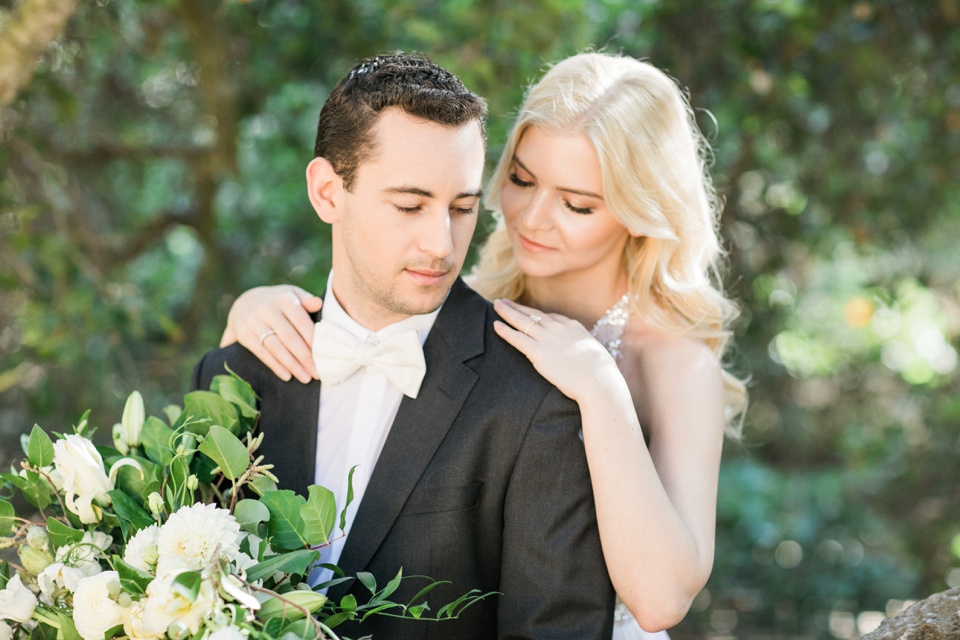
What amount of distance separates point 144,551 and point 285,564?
223 millimetres

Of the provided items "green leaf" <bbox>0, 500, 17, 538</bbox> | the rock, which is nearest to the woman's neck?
the rock

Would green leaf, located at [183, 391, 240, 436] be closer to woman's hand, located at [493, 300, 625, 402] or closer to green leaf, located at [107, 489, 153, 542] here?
green leaf, located at [107, 489, 153, 542]

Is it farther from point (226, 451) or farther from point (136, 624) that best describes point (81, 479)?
point (136, 624)

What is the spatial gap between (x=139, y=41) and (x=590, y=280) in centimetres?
322

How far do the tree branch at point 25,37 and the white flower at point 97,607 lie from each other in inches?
73.1

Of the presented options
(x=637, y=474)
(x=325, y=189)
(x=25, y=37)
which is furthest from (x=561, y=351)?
(x=25, y=37)

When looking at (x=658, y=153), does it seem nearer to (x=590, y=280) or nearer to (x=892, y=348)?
(x=590, y=280)

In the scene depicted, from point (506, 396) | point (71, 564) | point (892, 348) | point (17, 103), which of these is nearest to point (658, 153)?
point (506, 396)

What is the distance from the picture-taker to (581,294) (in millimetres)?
2617

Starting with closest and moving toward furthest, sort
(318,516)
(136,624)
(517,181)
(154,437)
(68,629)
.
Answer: (136,624)
(68,629)
(318,516)
(154,437)
(517,181)

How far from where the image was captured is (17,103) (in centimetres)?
313

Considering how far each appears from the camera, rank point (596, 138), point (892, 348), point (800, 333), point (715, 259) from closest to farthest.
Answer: point (596, 138) → point (715, 259) → point (800, 333) → point (892, 348)

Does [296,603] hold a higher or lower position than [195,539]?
lower

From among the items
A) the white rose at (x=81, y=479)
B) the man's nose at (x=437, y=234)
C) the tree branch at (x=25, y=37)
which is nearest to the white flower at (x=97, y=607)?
the white rose at (x=81, y=479)
